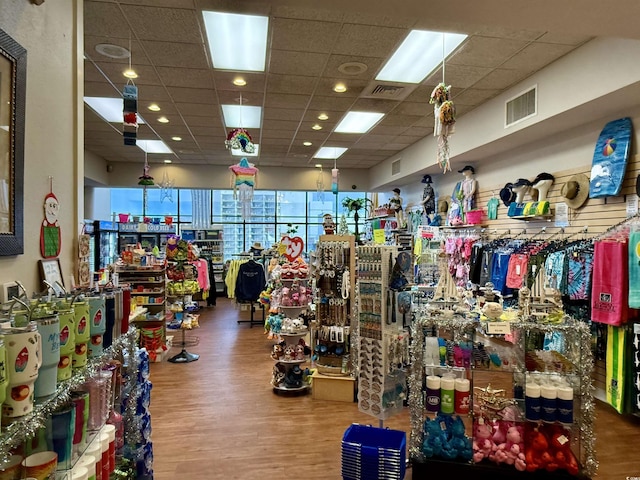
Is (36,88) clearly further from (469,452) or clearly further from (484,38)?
(484,38)

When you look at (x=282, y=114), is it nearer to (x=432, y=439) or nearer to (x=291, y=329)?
(x=291, y=329)

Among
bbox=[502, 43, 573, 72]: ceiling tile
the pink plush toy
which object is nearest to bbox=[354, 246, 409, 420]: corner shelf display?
the pink plush toy

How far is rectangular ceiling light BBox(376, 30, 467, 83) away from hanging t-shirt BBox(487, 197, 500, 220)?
2.52 m

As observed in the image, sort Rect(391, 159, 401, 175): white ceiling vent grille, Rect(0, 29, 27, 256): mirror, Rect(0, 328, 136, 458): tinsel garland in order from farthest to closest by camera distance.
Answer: Rect(391, 159, 401, 175): white ceiling vent grille < Rect(0, 29, 27, 256): mirror < Rect(0, 328, 136, 458): tinsel garland

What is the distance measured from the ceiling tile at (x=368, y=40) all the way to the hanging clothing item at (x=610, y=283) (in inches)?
111

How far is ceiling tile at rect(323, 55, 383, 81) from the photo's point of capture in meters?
4.55

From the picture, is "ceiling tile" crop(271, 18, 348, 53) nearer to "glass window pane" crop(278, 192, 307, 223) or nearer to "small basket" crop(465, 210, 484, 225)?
"small basket" crop(465, 210, 484, 225)

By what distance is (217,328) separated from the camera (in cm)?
803

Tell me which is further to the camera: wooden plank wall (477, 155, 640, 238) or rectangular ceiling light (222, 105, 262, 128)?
rectangular ceiling light (222, 105, 262, 128)

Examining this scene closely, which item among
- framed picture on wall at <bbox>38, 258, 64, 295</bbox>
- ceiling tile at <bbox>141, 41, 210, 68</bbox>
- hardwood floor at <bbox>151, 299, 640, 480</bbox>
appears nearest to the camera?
framed picture on wall at <bbox>38, 258, 64, 295</bbox>

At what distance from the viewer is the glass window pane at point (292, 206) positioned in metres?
13.4

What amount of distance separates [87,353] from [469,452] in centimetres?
234

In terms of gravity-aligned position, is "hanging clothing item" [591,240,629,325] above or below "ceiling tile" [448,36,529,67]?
below

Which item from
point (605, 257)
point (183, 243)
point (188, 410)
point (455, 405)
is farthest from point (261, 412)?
point (605, 257)
